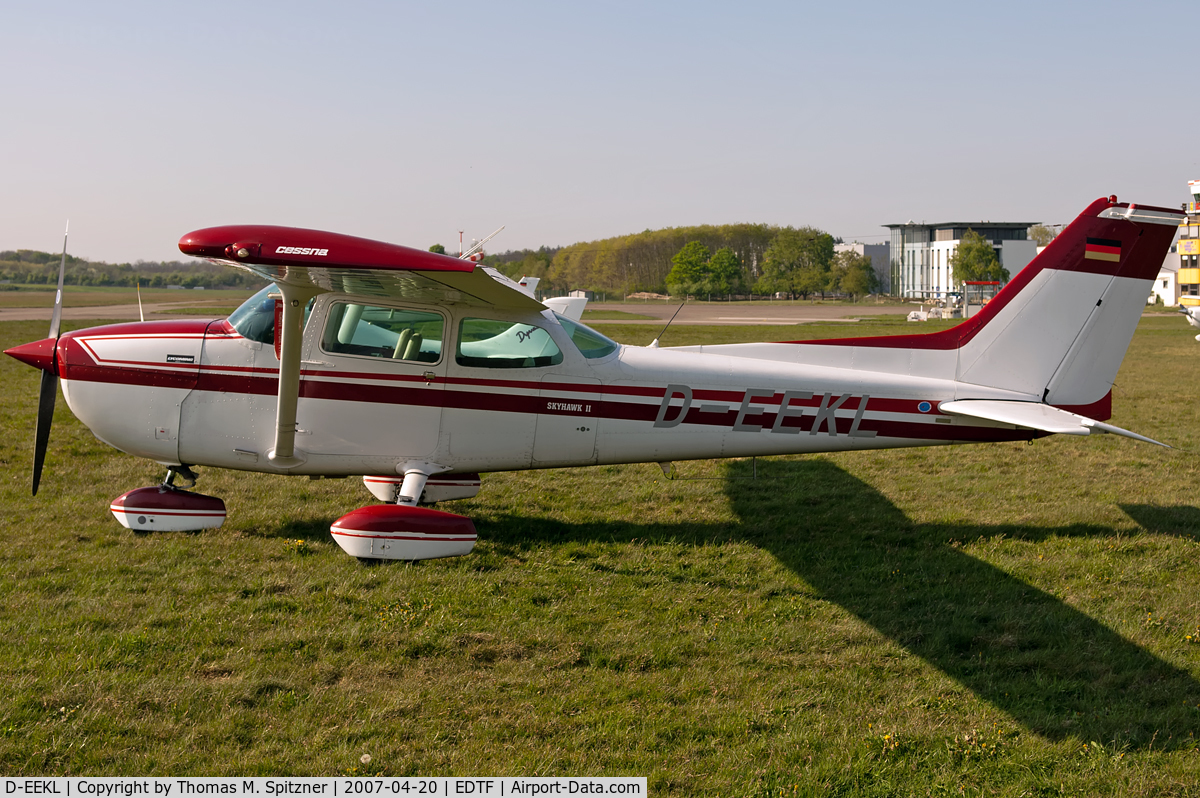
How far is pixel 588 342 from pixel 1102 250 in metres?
4.42

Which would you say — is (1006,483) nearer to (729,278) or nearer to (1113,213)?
(1113,213)

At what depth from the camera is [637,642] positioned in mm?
5000

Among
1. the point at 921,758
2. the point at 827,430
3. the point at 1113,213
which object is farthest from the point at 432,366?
the point at 1113,213

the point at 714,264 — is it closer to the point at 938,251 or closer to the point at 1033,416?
the point at 938,251

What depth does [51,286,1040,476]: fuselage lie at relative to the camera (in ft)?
21.5

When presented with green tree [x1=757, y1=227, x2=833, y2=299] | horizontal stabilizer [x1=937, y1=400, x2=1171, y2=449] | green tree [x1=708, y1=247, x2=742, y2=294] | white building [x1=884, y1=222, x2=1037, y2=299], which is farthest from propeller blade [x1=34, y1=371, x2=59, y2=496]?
white building [x1=884, y1=222, x2=1037, y2=299]

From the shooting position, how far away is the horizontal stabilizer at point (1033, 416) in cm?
624

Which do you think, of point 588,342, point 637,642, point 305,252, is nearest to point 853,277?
point 588,342

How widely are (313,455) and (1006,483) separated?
7300 mm

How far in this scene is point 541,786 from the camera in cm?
356

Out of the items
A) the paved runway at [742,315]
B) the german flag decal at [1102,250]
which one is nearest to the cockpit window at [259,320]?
the german flag decal at [1102,250]

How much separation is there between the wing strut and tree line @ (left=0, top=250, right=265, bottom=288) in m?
0.56

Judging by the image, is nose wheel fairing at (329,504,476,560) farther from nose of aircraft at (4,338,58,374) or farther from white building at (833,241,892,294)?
white building at (833,241,892,294)

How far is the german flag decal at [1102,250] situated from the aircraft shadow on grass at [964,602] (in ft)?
7.87
